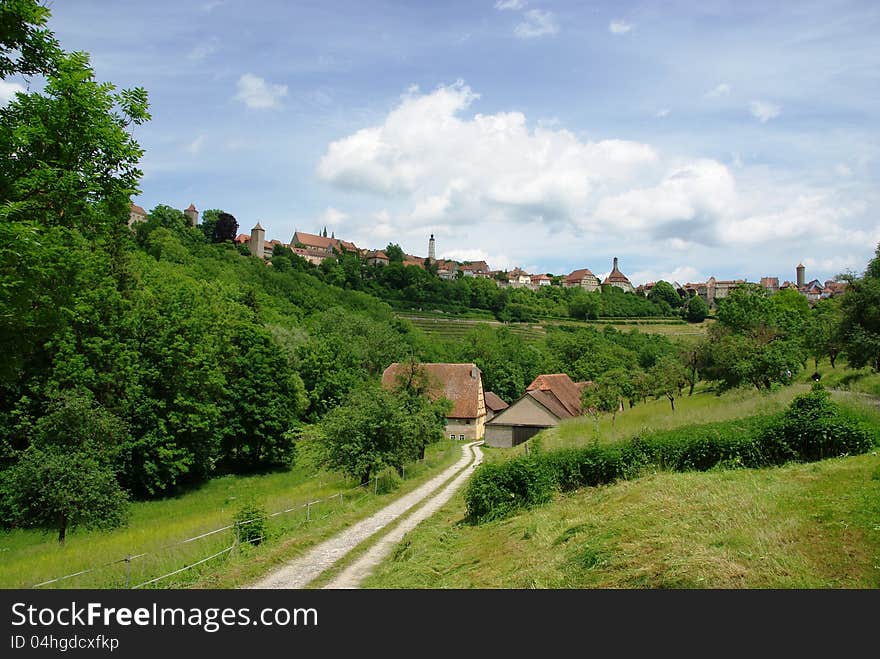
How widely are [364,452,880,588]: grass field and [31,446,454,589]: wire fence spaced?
164 inches

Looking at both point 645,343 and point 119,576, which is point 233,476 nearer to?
point 119,576

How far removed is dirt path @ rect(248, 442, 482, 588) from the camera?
12.5 m

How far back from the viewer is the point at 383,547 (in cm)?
1577

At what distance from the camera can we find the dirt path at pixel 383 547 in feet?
41.7

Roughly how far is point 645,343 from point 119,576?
104m

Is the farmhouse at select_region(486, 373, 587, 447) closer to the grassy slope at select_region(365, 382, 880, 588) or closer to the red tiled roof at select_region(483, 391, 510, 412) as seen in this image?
the red tiled roof at select_region(483, 391, 510, 412)

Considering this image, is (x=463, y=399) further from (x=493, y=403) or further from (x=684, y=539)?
(x=684, y=539)

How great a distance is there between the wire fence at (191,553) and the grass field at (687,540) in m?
4.15

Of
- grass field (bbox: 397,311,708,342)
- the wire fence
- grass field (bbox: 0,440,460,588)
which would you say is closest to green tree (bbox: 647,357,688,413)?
grass field (bbox: 0,440,460,588)

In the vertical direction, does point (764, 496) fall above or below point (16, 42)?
below

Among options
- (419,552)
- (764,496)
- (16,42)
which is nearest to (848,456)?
(764,496)

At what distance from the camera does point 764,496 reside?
1114cm

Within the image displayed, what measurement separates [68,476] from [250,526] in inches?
333

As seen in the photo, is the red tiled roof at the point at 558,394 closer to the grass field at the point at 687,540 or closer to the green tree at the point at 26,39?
the grass field at the point at 687,540
